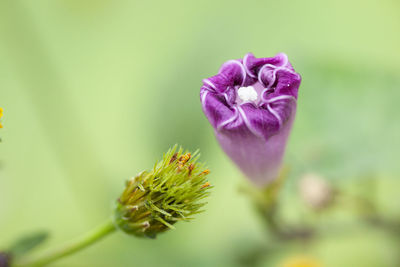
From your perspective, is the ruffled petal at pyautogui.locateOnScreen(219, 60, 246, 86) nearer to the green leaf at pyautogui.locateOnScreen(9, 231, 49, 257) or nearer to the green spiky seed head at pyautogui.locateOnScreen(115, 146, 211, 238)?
the green spiky seed head at pyautogui.locateOnScreen(115, 146, 211, 238)

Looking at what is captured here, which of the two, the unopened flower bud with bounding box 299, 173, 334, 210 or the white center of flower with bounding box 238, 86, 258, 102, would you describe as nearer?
the white center of flower with bounding box 238, 86, 258, 102

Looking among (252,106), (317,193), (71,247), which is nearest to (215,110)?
(252,106)

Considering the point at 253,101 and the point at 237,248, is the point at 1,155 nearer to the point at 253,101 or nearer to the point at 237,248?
the point at 237,248

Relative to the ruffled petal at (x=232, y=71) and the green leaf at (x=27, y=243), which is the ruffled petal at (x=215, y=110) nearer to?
the ruffled petal at (x=232, y=71)

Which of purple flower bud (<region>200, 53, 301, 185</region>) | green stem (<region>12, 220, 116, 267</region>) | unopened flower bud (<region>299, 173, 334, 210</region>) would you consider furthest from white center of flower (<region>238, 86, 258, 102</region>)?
unopened flower bud (<region>299, 173, 334, 210</region>)

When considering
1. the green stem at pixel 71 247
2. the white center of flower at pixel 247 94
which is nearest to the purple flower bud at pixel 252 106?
the white center of flower at pixel 247 94

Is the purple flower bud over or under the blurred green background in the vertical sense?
over

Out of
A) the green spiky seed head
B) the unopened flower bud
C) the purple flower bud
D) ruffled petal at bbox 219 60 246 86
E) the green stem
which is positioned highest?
ruffled petal at bbox 219 60 246 86
